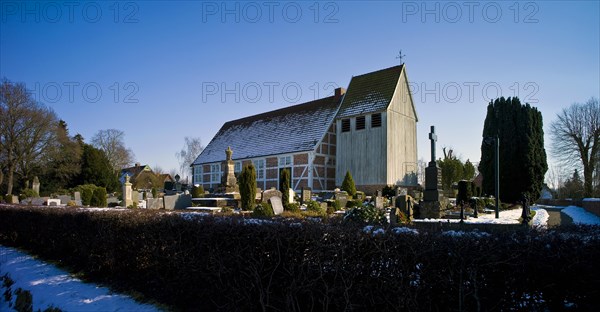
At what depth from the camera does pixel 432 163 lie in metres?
15.2

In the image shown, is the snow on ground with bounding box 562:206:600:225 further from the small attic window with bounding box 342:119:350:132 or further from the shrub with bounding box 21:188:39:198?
the shrub with bounding box 21:188:39:198

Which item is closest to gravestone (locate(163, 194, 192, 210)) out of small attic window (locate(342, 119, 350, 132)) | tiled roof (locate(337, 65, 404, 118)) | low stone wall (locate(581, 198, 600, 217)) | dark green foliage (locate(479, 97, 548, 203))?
small attic window (locate(342, 119, 350, 132))

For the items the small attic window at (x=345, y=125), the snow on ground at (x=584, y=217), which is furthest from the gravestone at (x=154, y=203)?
the snow on ground at (x=584, y=217)

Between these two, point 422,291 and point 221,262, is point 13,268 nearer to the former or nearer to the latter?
point 221,262

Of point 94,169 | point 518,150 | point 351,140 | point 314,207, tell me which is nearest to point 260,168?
point 351,140

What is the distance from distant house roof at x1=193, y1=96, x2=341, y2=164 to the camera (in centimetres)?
2927

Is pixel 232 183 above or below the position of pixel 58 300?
above

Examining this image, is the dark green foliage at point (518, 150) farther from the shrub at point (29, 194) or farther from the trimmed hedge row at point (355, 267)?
the shrub at point (29, 194)

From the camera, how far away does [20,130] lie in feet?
101

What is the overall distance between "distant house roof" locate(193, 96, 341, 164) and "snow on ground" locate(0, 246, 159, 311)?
21.0 m

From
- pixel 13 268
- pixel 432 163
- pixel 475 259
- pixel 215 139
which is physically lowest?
pixel 13 268

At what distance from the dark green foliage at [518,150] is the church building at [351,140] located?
6.27 meters

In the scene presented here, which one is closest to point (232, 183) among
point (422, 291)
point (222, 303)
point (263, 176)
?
point (263, 176)

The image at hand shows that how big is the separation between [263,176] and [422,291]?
2825 centimetres
